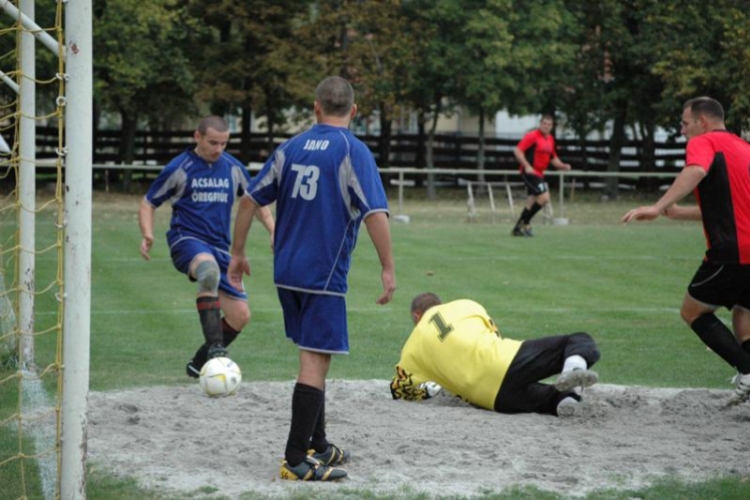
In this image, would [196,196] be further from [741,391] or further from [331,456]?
[741,391]

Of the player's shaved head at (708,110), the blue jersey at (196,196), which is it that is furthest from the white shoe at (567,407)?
the blue jersey at (196,196)

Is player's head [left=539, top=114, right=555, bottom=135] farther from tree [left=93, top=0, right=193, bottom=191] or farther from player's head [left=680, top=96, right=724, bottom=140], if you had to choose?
player's head [left=680, top=96, right=724, bottom=140]

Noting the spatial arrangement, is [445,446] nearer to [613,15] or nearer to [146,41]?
[146,41]

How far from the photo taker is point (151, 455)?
6539 millimetres

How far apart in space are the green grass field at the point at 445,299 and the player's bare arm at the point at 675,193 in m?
1.93

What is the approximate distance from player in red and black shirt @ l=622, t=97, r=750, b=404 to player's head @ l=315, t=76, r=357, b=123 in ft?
8.03

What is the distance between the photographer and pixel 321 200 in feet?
20.0

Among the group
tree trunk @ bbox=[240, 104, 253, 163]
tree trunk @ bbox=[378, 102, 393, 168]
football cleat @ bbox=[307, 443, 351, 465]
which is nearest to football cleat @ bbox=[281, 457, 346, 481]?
football cleat @ bbox=[307, 443, 351, 465]

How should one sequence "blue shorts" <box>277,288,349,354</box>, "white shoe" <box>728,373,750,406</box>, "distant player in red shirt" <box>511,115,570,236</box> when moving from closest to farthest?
"blue shorts" <box>277,288,349,354</box>, "white shoe" <box>728,373,750,406</box>, "distant player in red shirt" <box>511,115,570,236</box>

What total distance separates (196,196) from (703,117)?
3.77 metres

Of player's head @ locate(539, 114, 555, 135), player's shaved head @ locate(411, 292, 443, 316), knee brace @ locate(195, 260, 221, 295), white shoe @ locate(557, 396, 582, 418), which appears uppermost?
player's head @ locate(539, 114, 555, 135)

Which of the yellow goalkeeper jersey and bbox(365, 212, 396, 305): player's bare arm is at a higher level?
bbox(365, 212, 396, 305): player's bare arm

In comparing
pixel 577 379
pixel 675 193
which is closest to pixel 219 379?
pixel 577 379

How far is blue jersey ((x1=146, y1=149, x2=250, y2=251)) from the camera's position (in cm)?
907
